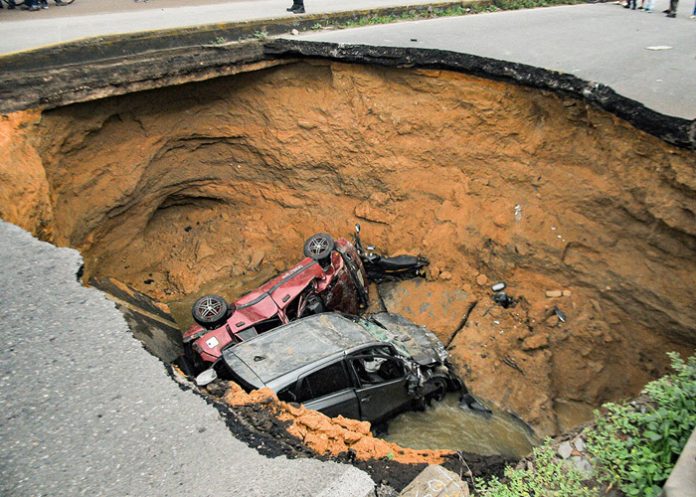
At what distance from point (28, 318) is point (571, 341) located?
21.0ft

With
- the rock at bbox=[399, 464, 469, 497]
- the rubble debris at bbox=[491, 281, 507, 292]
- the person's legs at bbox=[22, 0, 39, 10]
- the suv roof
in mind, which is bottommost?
the rubble debris at bbox=[491, 281, 507, 292]

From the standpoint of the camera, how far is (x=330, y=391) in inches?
207

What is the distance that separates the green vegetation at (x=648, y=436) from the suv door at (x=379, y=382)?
7.77ft

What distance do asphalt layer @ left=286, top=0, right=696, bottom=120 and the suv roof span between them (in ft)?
14.1

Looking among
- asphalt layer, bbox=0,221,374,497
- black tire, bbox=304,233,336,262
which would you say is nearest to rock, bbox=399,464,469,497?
asphalt layer, bbox=0,221,374,497

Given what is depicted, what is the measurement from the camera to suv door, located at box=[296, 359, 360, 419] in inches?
198

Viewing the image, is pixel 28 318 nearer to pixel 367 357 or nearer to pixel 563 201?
pixel 367 357

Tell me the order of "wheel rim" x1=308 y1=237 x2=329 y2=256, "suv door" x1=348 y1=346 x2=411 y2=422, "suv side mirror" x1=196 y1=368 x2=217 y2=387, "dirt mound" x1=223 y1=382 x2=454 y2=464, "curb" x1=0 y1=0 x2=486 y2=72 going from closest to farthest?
"dirt mound" x1=223 y1=382 x2=454 y2=464, "suv side mirror" x1=196 y1=368 x2=217 y2=387, "suv door" x1=348 y1=346 x2=411 y2=422, "curb" x1=0 y1=0 x2=486 y2=72, "wheel rim" x1=308 y1=237 x2=329 y2=256

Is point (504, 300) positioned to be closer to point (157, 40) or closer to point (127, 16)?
point (157, 40)

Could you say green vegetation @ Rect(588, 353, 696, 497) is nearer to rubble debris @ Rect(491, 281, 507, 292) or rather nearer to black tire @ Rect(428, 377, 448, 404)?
black tire @ Rect(428, 377, 448, 404)

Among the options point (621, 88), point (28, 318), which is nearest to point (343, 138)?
point (621, 88)

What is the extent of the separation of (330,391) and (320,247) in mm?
2720

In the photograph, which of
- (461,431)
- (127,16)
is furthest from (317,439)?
(127,16)

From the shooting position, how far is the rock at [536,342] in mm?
7066
